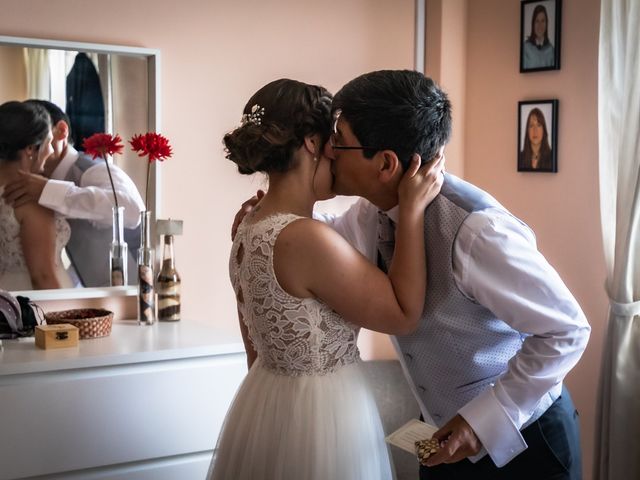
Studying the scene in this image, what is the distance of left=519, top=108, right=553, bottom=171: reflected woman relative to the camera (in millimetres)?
3391

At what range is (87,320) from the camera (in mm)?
2803

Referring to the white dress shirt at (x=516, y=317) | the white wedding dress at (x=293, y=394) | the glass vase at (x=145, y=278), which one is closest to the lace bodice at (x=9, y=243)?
the glass vase at (x=145, y=278)

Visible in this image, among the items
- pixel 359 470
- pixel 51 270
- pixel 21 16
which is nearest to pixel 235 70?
pixel 21 16

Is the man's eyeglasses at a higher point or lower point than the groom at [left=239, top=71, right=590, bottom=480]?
higher

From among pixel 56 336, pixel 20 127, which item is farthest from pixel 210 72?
pixel 56 336

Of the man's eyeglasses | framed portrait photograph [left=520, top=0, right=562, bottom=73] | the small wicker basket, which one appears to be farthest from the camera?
framed portrait photograph [left=520, top=0, right=562, bottom=73]

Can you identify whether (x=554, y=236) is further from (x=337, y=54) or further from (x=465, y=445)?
(x=465, y=445)

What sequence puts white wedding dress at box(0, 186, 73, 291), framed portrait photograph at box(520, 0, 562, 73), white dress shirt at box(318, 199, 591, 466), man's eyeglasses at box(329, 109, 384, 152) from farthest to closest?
framed portrait photograph at box(520, 0, 562, 73) < white wedding dress at box(0, 186, 73, 291) < man's eyeglasses at box(329, 109, 384, 152) < white dress shirt at box(318, 199, 591, 466)

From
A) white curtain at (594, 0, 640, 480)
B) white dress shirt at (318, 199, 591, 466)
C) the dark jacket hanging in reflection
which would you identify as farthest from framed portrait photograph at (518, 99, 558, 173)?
white dress shirt at (318, 199, 591, 466)

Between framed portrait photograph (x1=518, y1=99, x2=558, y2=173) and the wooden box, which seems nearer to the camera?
the wooden box

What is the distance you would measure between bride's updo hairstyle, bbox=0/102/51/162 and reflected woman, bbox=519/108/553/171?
1.82m

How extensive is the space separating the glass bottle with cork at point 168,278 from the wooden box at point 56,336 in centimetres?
42

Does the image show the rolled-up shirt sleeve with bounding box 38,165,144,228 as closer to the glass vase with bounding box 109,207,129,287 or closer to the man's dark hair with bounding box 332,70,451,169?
the glass vase with bounding box 109,207,129,287

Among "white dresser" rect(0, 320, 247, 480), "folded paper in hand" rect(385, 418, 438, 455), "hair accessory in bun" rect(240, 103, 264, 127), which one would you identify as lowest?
"white dresser" rect(0, 320, 247, 480)
